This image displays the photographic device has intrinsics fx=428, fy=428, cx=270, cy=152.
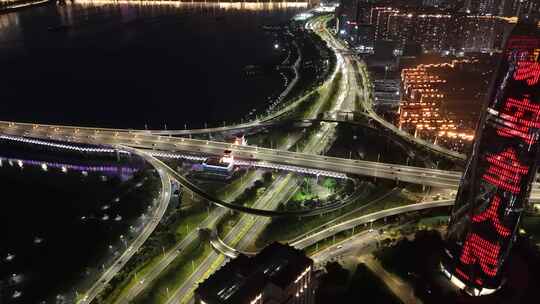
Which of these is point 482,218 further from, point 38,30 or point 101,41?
point 38,30

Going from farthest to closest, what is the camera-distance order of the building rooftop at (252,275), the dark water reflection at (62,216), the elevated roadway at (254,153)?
the elevated roadway at (254,153), the dark water reflection at (62,216), the building rooftop at (252,275)

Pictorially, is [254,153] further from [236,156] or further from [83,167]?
[83,167]

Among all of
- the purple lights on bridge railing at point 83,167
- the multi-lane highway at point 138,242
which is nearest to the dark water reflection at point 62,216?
the purple lights on bridge railing at point 83,167

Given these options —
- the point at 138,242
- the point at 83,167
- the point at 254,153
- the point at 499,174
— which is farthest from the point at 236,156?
the point at 499,174

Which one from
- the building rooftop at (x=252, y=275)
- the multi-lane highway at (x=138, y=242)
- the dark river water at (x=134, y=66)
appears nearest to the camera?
the building rooftop at (x=252, y=275)

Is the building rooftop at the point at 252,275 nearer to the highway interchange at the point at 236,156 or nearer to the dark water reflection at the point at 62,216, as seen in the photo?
the highway interchange at the point at 236,156

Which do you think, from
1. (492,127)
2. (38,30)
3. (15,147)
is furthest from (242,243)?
(38,30)
